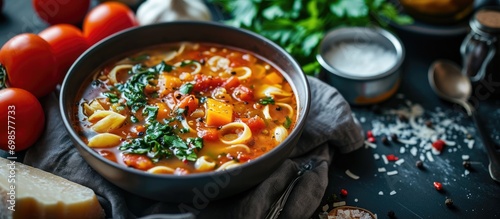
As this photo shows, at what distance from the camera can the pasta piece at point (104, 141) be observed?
3518 millimetres

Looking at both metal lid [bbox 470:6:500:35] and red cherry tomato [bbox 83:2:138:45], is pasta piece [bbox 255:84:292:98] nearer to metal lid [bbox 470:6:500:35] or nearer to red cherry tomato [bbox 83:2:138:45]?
red cherry tomato [bbox 83:2:138:45]

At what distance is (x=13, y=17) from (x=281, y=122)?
3128 millimetres

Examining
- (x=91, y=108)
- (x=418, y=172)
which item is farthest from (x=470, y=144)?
(x=91, y=108)

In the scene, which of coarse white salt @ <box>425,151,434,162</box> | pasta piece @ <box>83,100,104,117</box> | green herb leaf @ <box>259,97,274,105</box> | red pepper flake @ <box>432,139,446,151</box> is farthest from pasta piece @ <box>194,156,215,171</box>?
red pepper flake @ <box>432,139,446,151</box>

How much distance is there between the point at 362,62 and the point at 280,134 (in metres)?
1.67

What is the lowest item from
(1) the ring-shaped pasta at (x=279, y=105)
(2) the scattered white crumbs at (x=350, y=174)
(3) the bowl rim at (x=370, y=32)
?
(2) the scattered white crumbs at (x=350, y=174)

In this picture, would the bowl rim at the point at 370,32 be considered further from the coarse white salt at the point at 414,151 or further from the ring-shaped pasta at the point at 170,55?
the ring-shaped pasta at the point at 170,55

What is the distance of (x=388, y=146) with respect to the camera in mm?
4348

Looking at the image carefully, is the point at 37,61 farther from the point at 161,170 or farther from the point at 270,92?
the point at 270,92

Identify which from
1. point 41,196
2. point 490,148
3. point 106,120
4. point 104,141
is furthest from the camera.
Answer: point 490,148

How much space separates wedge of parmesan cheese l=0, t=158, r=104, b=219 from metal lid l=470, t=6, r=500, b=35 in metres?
3.43

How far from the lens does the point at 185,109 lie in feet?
12.4

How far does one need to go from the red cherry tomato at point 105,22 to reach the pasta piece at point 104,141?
4.65 ft

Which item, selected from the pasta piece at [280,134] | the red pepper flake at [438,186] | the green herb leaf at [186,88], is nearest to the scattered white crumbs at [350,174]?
the red pepper flake at [438,186]
